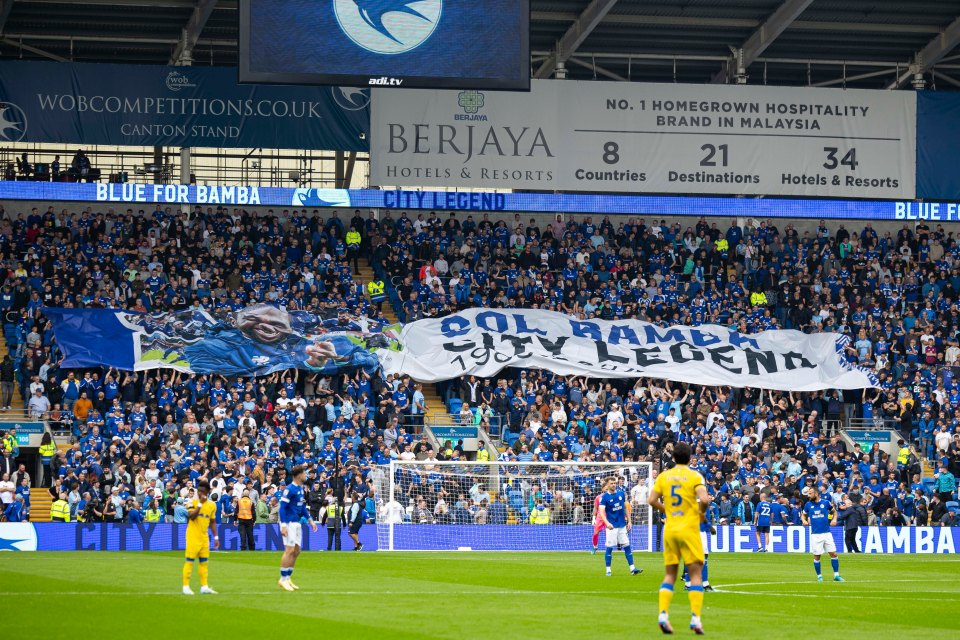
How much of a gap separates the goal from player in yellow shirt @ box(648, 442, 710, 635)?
796 inches

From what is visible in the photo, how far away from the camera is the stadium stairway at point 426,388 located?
41.7 m

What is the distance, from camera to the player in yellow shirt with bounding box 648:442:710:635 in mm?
13867

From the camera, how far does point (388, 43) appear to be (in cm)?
2989

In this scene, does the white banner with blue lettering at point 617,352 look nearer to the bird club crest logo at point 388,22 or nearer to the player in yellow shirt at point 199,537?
the bird club crest logo at point 388,22

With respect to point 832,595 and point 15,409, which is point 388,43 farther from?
point 15,409

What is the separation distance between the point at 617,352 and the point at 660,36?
1172 cm

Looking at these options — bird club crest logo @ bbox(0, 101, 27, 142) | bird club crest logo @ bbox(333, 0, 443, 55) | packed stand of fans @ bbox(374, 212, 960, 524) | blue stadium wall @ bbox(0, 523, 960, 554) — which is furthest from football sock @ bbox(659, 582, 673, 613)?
bird club crest logo @ bbox(0, 101, 27, 142)

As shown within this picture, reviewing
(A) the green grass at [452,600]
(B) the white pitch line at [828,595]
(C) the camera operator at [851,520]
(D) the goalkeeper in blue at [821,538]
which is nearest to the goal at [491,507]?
(C) the camera operator at [851,520]

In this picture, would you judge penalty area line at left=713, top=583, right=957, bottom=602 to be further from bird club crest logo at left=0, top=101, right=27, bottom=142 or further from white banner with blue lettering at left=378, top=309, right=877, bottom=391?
bird club crest logo at left=0, top=101, right=27, bottom=142

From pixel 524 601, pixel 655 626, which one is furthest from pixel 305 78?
pixel 655 626

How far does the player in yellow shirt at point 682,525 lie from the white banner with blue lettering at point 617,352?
2732 cm

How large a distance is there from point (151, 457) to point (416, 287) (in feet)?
39.2

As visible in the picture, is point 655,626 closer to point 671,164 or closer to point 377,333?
point 377,333

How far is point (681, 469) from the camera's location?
14.3m
